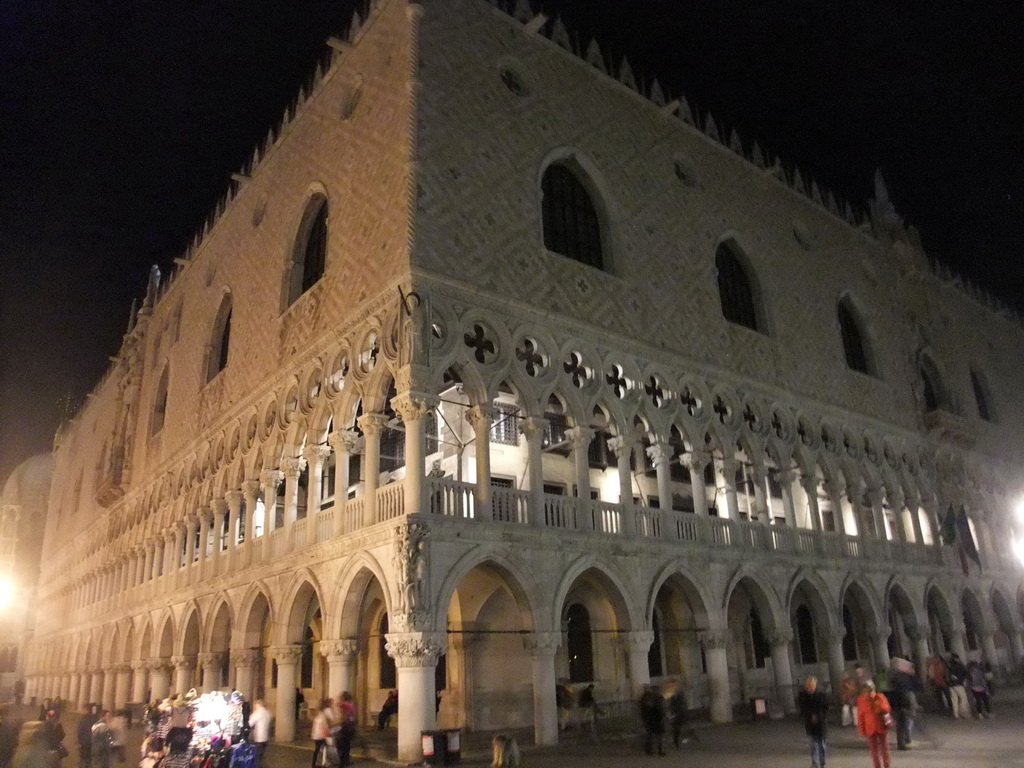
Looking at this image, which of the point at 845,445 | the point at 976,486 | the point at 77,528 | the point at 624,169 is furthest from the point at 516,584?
the point at 77,528

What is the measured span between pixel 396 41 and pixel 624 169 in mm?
5964

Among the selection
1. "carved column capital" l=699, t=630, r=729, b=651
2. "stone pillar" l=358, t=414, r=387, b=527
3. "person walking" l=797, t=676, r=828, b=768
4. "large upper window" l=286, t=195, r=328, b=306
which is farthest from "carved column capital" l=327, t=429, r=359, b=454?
"person walking" l=797, t=676, r=828, b=768

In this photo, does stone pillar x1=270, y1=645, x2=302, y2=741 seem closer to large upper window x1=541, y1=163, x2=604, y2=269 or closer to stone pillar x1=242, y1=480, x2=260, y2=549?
stone pillar x1=242, y1=480, x2=260, y2=549

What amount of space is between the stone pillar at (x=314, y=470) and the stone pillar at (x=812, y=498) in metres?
11.5

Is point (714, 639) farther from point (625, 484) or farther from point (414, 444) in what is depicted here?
point (414, 444)

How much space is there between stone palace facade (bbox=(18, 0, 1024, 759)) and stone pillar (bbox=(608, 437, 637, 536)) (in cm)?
7

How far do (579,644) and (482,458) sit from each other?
5.60m

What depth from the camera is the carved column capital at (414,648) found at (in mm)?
11336

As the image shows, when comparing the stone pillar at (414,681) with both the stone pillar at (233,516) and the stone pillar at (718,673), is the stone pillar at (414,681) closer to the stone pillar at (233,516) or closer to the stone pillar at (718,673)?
the stone pillar at (718,673)

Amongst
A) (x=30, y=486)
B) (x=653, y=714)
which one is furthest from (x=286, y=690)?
(x=30, y=486)

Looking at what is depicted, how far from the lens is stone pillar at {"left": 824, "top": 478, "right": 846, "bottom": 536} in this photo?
19.8m

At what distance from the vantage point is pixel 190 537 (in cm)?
2055

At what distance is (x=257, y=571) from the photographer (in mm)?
16188

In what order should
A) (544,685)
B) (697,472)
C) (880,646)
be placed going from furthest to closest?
(880,646)
(697,472)
(544,685)
